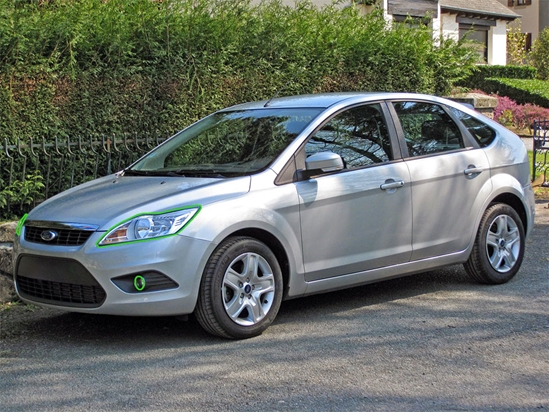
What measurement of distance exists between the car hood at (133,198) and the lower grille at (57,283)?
29 cm

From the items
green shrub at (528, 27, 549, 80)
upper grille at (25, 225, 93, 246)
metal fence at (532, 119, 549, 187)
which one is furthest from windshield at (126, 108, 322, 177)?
green shrub at (528, 27, 549, 80)

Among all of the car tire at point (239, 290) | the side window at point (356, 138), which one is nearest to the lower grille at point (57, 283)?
the car tire at point (239, 290)

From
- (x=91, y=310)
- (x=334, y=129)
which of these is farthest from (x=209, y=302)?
(x=334, y=129)

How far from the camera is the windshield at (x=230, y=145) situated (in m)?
6.17

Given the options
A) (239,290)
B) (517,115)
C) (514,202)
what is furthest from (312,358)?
(517,115)

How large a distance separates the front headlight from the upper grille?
0.17 metres

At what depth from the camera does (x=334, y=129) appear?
21.1 feet

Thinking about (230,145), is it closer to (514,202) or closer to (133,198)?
(133,198)

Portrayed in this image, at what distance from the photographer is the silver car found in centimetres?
546

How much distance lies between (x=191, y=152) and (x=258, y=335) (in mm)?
1630

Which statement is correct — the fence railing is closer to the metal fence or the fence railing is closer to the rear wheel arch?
the rear wheel arch

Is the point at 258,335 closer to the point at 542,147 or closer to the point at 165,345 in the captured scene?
the point at 165,345

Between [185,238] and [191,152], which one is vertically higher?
[191,152]

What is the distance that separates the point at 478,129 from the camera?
290 inches
